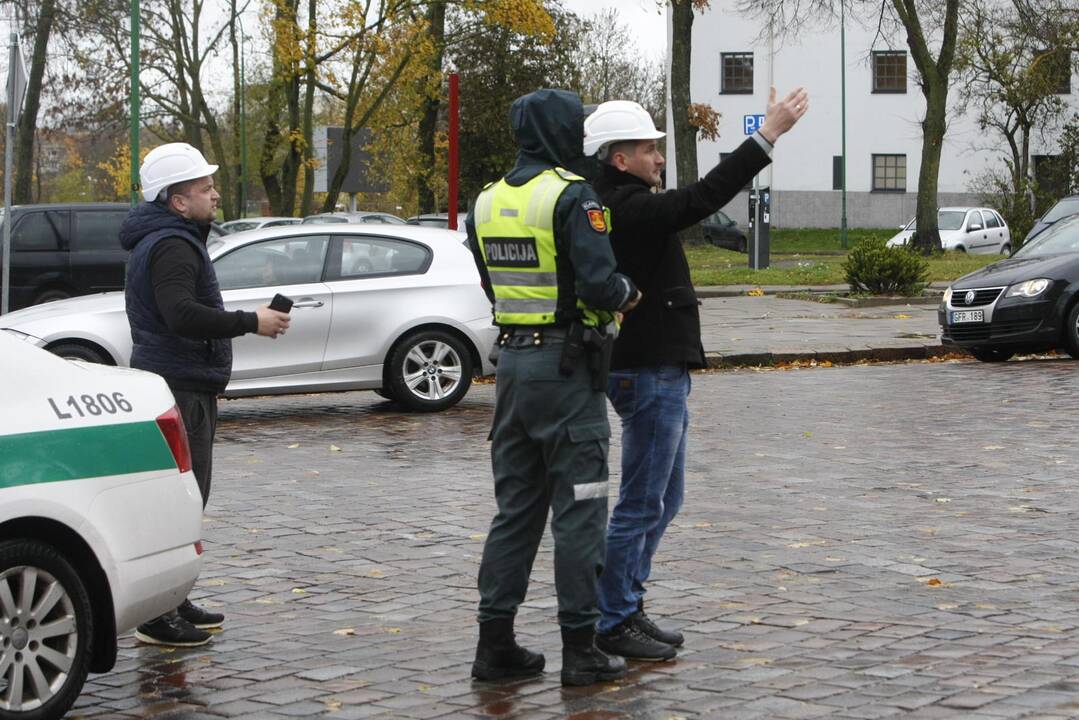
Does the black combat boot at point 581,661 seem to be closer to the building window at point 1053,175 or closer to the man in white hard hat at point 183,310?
the man in white hard hat at point 183,310

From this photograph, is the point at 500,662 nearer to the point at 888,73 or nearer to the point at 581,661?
the point at 581,661

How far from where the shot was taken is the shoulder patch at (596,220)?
5273mm

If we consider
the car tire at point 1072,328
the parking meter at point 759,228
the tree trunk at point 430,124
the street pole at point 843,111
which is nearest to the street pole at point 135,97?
the parking meter at point 759,228

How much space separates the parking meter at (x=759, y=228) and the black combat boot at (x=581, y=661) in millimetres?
27482

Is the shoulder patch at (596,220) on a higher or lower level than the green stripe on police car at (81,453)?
higher

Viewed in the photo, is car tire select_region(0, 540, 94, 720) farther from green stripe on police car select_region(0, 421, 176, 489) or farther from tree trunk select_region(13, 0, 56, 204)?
tree trunk select_region(13, 0, 56, 204)

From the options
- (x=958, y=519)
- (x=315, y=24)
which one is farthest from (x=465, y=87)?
(x=958, y=519)

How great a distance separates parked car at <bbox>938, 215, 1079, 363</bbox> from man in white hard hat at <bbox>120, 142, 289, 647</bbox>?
11852 millimetres

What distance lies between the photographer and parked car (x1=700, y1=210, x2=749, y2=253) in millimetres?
50062

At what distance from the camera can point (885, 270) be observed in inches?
1016

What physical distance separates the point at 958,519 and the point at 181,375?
418 cm

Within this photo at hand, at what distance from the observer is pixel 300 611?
22.2 ft

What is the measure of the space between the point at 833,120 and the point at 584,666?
2276 inches

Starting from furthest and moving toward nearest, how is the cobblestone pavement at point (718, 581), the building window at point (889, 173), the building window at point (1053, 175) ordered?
the building window at point (889, 173) < the building window at point (1053, 175) < the cobblestone pavement at point (718, 581)
